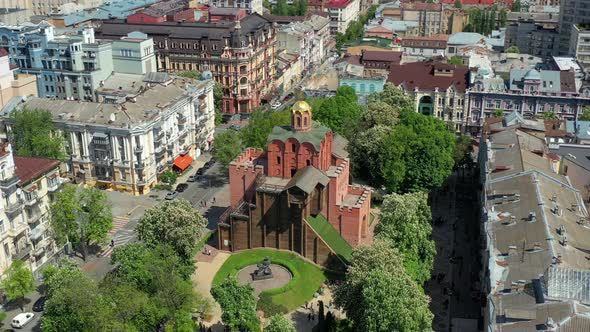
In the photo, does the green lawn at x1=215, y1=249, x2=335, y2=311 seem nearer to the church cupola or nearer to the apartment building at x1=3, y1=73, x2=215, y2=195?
the church cupola

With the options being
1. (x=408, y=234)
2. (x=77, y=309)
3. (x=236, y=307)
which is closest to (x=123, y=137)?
(x=77, y=309)

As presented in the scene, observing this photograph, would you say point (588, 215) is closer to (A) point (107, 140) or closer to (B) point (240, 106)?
(A) point (107, 140)

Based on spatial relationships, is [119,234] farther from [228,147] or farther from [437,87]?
[437,87]

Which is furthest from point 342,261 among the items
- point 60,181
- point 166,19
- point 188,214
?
point 166,19

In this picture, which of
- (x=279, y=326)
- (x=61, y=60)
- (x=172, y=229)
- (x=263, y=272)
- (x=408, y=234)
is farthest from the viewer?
(x=61, y=60)

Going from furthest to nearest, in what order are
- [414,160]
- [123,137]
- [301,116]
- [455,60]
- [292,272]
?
[455,60]
[123,137]
[414,160]
[301,116]
[292,272]

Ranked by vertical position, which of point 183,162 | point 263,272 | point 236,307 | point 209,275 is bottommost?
point 209,275

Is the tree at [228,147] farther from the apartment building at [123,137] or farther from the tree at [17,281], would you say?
the tree at [17,281]
